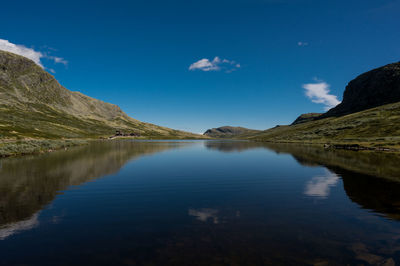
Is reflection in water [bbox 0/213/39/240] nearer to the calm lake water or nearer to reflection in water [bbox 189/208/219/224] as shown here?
the calm lake water

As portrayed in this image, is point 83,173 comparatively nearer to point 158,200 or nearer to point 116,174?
point 116,174

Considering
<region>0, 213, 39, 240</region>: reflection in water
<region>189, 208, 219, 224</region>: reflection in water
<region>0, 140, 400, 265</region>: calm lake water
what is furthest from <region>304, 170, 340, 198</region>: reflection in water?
<region>0, 213, 39, 240</region>: reflection in water

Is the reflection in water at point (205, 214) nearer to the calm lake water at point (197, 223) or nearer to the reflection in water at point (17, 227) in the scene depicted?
the calm lake water at point (197, 223)

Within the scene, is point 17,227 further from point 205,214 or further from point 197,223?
point 205,214

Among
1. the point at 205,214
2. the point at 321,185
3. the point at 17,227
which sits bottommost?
the point at 321,185

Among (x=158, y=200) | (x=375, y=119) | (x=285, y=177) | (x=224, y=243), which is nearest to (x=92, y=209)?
(x=158, y=200)

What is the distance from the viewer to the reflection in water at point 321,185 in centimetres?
2339

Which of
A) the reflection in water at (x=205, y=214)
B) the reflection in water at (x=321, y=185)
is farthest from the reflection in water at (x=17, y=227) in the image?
the reflection in water at (x=321, y=185)

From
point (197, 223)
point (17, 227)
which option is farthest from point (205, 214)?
point (17, 227)

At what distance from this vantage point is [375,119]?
572 ft

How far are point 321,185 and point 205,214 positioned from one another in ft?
63.2

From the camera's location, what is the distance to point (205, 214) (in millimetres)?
16750

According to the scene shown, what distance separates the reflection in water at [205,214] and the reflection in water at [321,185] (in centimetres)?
1289

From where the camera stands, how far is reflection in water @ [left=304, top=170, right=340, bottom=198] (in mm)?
23388
